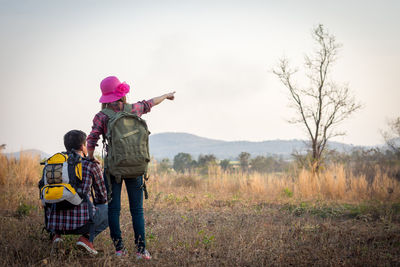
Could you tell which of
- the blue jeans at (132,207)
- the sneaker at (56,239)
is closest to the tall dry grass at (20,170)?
the sneaker at (56,239)

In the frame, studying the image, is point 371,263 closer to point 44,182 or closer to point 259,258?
point 259,258

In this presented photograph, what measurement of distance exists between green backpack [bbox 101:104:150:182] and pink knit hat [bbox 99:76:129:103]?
222mm

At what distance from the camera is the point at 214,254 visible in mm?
3639

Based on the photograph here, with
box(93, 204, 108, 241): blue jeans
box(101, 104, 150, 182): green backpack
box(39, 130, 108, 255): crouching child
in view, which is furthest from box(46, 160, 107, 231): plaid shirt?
box(101, 104, 150, 182): green backpack

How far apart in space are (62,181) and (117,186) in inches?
20.7

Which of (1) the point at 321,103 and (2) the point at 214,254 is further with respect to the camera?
(1) the point at 321,103

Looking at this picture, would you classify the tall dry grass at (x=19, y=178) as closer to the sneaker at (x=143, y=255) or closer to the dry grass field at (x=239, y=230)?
the dry grass field at (x=239, y=230)

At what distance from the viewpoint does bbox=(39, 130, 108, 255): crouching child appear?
323 centimetres

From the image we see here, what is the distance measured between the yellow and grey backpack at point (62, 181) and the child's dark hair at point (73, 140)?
0.11 metres

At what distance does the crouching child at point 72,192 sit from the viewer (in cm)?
323

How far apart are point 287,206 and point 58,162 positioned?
203 inches

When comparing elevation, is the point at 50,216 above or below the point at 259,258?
above

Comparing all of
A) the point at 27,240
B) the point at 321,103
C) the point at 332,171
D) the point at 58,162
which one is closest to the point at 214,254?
the point at 58,162

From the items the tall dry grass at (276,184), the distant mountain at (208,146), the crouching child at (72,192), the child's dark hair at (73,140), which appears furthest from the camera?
the distant mountain at (208,146)
